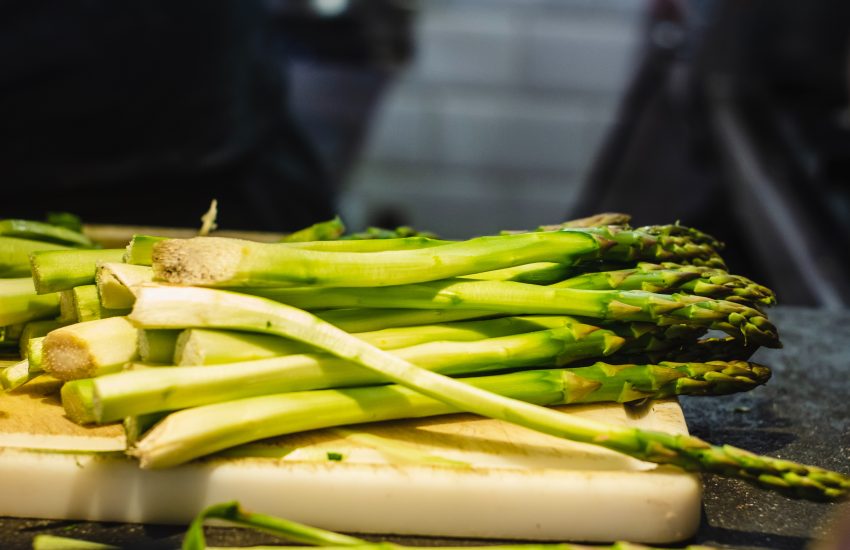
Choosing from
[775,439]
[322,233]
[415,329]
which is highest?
[322,233]

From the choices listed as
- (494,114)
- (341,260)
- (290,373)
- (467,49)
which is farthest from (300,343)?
(494,114)

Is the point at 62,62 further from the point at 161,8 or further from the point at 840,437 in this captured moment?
the point at 840,437

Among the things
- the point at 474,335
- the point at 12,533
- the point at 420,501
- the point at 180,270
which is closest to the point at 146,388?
the point at 180,270

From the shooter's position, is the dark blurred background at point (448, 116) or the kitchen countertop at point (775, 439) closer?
the kitchen countertop at point (775, 439)

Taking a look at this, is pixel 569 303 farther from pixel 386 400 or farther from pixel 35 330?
pixel 35 330

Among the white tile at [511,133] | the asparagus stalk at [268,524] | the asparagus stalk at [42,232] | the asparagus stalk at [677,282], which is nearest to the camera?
the asparagus stalk at [268,524]

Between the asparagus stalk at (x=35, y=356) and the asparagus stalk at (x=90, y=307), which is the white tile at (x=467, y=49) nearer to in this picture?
the asparagus stalk at (x=90, y=307)

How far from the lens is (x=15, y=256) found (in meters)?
2.03

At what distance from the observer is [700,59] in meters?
5.25

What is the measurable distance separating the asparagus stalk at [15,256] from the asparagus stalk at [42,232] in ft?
0.19

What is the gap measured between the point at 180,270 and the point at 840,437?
1.63 m

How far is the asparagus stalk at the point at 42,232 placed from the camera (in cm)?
212

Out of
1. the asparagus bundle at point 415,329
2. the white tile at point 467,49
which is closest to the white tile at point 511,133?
the white tile at point 467,49

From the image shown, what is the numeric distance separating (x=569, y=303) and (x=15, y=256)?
54.1 inches
